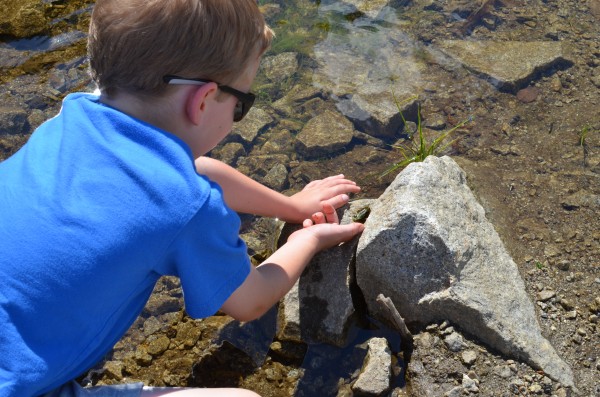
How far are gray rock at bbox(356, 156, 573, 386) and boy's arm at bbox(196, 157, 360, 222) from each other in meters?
0.36

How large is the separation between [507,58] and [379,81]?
2.89 ft

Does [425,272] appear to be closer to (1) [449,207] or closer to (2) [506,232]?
(1) [449,207]

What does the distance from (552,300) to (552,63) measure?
210cm

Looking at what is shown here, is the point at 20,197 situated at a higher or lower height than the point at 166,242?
higher

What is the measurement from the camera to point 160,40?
7.07 ft

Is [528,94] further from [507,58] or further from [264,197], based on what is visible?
[264,197]

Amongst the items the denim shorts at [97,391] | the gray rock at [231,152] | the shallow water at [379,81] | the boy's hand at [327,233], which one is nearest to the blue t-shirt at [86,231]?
the denim shorts at [97,391]

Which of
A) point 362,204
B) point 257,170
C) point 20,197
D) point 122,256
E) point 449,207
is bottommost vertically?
point 257,170

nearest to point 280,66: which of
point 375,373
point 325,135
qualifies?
point 325,135

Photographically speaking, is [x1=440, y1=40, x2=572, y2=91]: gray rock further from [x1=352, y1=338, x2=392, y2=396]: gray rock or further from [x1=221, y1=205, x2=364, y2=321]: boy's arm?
[x1=352, y1=338, x2=392, y2=396]: gray rock

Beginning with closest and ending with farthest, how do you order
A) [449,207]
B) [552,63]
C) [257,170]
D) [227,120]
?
[227,120] → [449,207] → [257,170] → [552,63]

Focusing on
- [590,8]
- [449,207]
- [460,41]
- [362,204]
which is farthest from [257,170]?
[590,8]

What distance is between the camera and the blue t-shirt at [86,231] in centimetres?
202

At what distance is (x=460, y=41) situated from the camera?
484 cm
